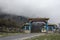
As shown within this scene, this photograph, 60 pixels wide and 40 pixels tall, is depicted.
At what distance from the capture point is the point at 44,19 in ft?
264

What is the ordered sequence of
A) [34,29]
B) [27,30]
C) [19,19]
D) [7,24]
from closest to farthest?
1. [27,30]
2. [34,29]
3. [7,24]
4. [19,19]

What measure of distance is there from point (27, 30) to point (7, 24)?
61.1 ft

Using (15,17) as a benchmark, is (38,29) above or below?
below

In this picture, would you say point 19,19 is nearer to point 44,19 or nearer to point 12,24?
point 12,24

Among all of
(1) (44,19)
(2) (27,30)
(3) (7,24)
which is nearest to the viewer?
(1) (44,19)

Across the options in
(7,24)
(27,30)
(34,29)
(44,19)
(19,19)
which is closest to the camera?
(44,19)

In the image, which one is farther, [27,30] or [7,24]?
[7,24]

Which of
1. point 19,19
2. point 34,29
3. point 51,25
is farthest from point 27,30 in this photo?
point 19,19

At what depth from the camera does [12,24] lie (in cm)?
10669

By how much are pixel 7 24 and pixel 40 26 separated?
19144mm

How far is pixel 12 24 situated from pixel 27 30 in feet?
67.4

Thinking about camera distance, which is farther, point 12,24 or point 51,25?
point 12,24

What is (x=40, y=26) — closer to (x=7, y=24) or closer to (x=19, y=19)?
(x=7, y=24)

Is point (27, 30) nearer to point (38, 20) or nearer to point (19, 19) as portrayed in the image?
point (38, 20)
